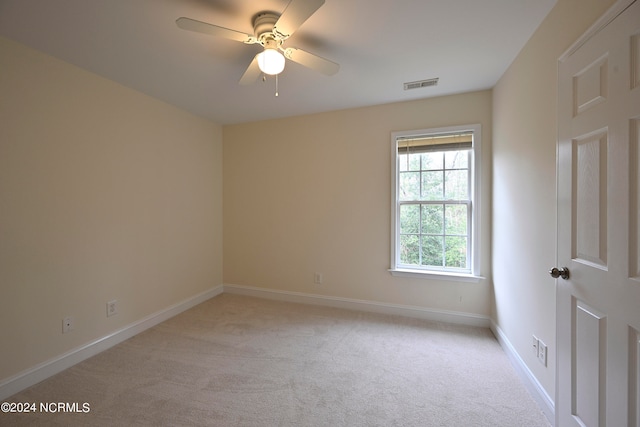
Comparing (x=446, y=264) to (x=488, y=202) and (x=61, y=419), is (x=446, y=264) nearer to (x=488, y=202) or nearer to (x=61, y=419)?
(x=488, y=202)

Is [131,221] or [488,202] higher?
[488,202]

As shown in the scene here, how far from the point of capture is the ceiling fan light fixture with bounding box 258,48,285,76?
62.7 inches

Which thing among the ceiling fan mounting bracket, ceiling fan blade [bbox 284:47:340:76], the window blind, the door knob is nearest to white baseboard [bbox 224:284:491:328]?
the door knob

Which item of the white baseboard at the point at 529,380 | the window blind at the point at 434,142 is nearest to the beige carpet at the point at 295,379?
the white baseboard at the point at 529,380

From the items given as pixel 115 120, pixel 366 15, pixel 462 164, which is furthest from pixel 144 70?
pixel 462 164

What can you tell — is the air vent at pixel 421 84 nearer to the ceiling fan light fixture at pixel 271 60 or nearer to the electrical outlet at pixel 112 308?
the ceiling fan light fixture at pixel 271 60

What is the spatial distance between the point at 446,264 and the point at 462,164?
1.15 metres

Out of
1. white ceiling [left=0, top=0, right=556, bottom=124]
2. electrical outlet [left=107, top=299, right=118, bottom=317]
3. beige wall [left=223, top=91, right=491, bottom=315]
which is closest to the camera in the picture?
white ceiling [left=0, top=0, right=556, bottom=124]

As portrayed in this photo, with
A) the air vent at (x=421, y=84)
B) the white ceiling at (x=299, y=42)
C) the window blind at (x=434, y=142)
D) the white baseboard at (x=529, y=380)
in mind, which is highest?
the air vent at (x=421, y=84)

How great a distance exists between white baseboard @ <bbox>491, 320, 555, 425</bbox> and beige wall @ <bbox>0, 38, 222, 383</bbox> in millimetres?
3510

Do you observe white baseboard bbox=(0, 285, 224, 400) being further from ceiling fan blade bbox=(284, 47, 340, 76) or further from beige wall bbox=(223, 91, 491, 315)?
ceiling fan blade bbox=(284, 47, 340, 76)

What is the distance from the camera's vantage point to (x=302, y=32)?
1773mm

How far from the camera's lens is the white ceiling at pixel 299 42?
5.05ft

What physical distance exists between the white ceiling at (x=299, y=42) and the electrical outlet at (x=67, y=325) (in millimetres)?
2122
